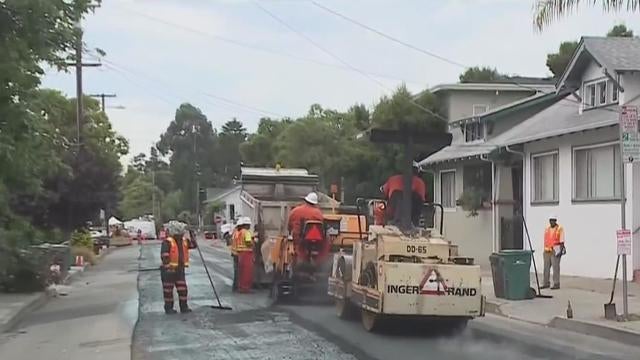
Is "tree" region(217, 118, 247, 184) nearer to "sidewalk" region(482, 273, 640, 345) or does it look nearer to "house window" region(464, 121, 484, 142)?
"house window" region(464, 121, 484, 142)

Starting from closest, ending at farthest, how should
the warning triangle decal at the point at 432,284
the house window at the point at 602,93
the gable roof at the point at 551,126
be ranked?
the warning triangle decal at the point at 432,284 → the gable roof at the point at 551,126 → the house window at the point at 602,93

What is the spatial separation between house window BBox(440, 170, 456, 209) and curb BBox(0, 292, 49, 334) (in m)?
18.9

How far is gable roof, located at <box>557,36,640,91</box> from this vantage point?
25.8 metres

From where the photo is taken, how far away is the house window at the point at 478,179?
34688mm

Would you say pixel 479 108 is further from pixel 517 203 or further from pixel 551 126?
pixel 551 126

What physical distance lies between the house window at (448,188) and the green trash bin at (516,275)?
1722 cm

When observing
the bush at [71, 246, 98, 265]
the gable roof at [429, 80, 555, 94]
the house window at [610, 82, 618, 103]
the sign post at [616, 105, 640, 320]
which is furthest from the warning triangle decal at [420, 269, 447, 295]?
the gable roof at [429, 80, 555, 94]

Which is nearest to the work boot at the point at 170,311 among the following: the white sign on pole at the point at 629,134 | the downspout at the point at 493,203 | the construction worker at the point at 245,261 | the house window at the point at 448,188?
the construction worker at the point at 245,261

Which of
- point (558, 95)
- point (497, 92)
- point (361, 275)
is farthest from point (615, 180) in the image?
point (497, 92)

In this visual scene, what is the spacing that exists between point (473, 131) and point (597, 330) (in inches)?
916

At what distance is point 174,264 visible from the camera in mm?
18672

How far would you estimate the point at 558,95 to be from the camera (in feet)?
103

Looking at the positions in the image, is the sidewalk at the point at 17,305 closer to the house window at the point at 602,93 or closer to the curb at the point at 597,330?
the curb at the point at 597,330

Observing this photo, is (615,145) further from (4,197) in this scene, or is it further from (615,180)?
(4,197)
